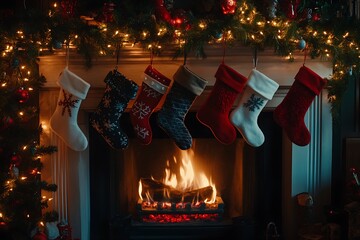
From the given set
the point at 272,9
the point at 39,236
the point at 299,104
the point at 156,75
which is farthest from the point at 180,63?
the point at 39,236

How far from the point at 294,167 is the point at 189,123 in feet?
2.22

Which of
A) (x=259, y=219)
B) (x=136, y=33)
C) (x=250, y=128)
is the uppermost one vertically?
(x=136, y=33)

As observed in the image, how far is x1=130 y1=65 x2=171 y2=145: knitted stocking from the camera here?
276 cm

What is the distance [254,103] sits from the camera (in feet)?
9.15

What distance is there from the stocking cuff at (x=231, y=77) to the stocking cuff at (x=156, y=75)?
0.28 meters

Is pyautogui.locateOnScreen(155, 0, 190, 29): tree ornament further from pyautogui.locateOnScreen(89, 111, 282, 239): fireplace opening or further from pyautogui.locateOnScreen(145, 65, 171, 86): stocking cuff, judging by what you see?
pyautogui.locateOnScreen(89, 111, 282, 239): fireplace opening

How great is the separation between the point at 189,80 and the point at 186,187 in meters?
0.95

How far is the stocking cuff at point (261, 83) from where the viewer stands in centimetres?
274

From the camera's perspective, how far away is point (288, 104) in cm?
280

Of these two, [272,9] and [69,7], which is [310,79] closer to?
[272,9]

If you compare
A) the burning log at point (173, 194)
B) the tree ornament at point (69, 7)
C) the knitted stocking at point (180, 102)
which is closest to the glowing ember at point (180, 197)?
the burning log at point (173, 194)

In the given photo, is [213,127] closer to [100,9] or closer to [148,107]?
[148,107]

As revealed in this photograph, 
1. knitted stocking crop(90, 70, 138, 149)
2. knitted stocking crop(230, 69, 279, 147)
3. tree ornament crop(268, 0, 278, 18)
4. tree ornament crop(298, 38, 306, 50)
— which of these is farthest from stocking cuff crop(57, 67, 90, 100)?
tree ornament crop(298, 38, 306, 50)

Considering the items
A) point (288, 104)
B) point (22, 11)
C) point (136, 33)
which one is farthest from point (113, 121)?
point (288, 104)
